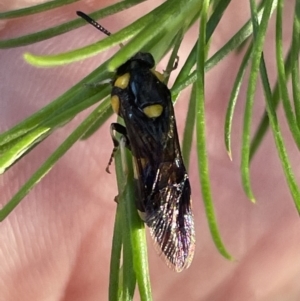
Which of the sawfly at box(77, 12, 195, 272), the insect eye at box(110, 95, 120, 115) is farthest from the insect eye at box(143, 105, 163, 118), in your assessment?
the insect eye at box(110, 95, 120, 115)

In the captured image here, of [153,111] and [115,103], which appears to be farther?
[153,111]

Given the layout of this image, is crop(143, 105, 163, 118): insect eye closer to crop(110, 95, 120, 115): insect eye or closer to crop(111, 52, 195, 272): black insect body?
crop(111, 52, 195, 272): black insect body

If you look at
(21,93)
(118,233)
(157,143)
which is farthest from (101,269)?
(118,233)

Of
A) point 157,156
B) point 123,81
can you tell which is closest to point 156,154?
point 157,156

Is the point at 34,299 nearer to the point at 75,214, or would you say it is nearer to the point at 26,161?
the point at 75,214

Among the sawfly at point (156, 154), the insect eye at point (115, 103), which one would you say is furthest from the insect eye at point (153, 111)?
the insect eye at point (115, 103)

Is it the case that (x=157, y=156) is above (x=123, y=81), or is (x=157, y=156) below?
below

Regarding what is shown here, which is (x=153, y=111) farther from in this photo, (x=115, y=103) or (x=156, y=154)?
(x=115, y=103)

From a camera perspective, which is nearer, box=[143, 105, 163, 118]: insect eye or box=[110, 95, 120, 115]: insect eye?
box=[110, 95, 120, 115]: insect eye
